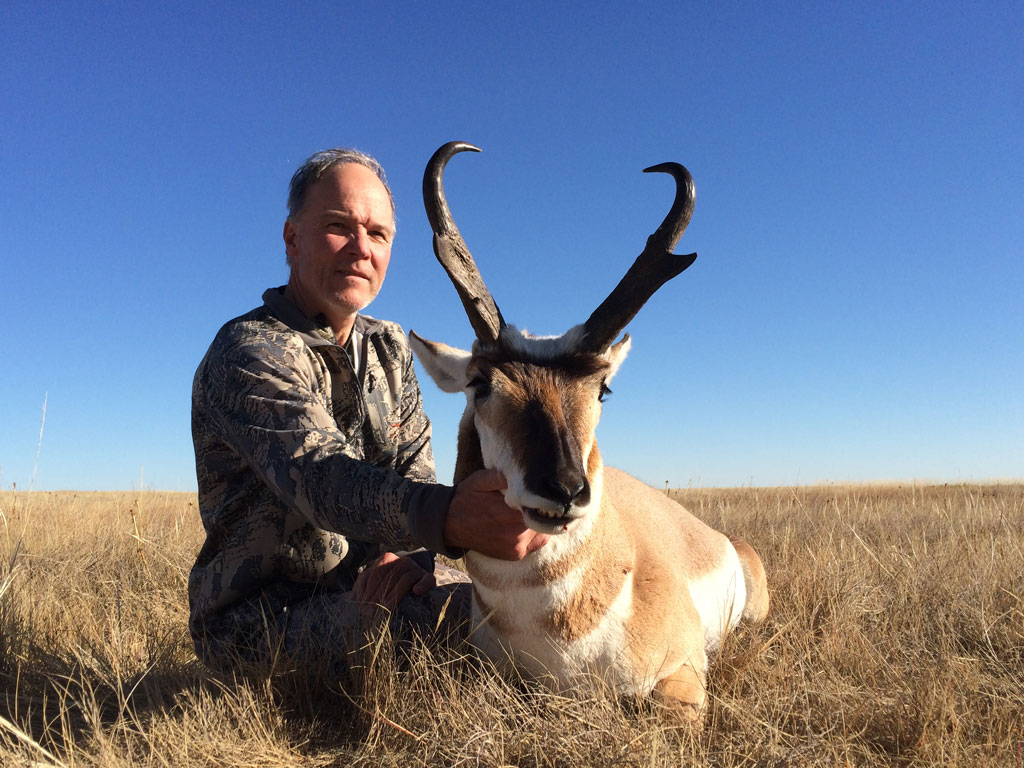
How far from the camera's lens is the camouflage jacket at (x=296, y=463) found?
3.37 metres

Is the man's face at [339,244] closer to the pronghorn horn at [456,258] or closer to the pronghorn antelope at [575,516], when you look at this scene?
the pronghorn antelope at [575,516]

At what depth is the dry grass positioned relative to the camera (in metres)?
3.11

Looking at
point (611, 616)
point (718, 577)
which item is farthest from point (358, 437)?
point (718, 577)

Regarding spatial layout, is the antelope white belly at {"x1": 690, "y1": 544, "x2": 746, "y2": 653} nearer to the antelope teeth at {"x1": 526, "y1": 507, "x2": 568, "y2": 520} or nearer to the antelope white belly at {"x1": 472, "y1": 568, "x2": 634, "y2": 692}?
the antelope white belly at {"x1": 472, "y1": 568, "x2": 634, "y2": 692}

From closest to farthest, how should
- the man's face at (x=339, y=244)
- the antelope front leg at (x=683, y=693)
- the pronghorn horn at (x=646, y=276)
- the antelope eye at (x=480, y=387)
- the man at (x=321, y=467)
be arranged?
the man at (x=321, y=467) < the antelope front leg at (x=683, y=693) < the antelope eye at (x=480, y=387) < the pronghorn horn at (x=646, y=276) < the man's face at (x=339, y=244)

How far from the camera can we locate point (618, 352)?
454 centimetres

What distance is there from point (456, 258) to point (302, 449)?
1.39m

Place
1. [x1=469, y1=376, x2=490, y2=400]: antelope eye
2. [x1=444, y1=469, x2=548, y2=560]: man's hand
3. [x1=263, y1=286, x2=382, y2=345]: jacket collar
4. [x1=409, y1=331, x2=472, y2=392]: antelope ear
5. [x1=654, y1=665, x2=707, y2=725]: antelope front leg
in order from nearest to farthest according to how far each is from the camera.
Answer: [x1=444, y1=469, x2=548, y2=560]: man's hand < [x1=654, y1=665, x2=707, y2=725]: antelope front leg < [x1=469, y1=376, x2=490, y2=400]: antelope eye < [x1=409, y1=331, x2=472, y2=392]: antelope ear < [x1=263, y1=286, x2=382, y2=345]: jacket collar

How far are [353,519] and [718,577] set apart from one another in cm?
346

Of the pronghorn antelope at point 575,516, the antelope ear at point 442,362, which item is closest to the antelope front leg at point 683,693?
the pronghorn antelope at point 575,516

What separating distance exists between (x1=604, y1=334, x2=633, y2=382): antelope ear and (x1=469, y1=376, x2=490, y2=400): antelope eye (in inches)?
33.9

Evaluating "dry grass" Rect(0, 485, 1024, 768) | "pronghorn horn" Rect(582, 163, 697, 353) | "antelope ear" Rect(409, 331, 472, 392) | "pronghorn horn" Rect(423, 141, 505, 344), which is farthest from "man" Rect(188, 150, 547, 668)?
"pronghorn horn" Rect(582, 163, 697, 353)

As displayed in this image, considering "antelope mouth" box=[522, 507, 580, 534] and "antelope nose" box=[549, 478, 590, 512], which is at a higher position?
"antelope nose" box=[549, 478, 590, 512]

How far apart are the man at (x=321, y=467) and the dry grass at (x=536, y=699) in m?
0.47
